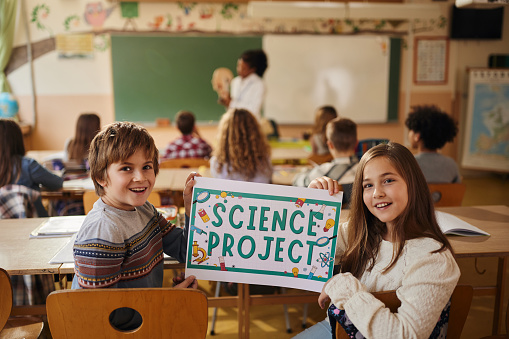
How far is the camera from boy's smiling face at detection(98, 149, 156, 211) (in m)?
1.35

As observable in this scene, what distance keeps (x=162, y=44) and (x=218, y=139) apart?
3239mm

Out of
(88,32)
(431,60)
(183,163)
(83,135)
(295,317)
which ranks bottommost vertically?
(295,317)

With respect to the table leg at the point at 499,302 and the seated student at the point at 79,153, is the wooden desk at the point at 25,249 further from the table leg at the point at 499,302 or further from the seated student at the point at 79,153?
the table leg at the point at 499,302

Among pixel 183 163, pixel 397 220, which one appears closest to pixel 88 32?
pixel 183 163

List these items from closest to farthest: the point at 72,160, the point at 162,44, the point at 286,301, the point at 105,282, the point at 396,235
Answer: the point at 105,282
the point at 396,235
the point at 286,301
the point at 72,160
the point at 162,44

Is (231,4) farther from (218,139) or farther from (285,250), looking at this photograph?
(285,250)

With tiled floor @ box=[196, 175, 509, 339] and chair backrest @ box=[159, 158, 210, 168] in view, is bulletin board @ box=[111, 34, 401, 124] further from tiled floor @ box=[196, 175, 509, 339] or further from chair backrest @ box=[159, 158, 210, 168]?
tiled floor @ box=[196, 175, 509, 339]

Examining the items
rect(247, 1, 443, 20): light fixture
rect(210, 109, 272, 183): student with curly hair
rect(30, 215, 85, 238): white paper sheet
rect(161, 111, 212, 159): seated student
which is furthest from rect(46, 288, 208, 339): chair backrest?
rect(247, 1, 443, 20): light fixture

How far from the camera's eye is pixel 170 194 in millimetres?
2863

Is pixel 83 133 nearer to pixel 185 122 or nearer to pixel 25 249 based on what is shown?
pixel 185 122

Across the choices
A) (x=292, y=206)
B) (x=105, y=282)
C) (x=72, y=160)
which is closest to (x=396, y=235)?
(x=292, y=206)

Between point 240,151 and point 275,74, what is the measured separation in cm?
348

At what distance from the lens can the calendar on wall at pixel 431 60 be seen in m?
6.19

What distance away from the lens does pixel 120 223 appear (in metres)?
1.33
